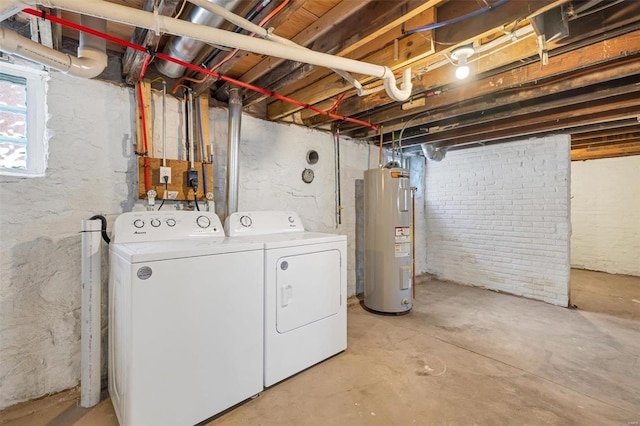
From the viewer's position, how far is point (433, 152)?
4020mm

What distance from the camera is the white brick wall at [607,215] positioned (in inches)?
189

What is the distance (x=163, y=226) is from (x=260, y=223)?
0.71 meters

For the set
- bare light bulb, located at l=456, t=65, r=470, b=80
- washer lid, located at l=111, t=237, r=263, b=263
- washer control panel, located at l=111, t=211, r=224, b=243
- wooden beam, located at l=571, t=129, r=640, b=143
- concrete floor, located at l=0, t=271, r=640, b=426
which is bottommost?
concrete floor, located at l=0, t=271, r=640, b=426

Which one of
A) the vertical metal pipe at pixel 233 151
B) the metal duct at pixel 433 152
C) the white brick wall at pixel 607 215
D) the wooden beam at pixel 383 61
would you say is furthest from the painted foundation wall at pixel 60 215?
the white brick wall at pixel 607 215

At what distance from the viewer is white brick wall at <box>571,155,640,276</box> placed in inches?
189

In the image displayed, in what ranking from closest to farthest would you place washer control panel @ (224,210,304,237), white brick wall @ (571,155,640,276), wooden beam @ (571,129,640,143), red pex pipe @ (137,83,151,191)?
red pex pipe @ (137,83,151,191), washer control panel @ (224,210,304,237), wooden beam @ (571,129,640,143), white brick wall @ (571,155,640,276)

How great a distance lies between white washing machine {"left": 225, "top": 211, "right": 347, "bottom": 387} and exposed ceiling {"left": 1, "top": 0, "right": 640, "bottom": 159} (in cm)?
108

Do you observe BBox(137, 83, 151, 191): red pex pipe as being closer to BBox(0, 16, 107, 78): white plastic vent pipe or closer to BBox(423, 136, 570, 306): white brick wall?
BBox(0, 16, 107, 78): white plastic vent pipe

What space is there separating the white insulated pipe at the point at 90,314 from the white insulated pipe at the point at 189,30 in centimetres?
113

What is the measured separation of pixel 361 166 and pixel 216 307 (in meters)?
2.64

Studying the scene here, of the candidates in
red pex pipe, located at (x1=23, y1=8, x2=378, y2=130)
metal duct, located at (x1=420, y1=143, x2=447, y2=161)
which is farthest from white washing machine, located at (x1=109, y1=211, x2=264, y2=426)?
metal duct, located at (x1=420, y1=143, x2=447, y2=161)

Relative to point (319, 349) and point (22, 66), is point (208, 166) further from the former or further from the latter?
point (319, 349)

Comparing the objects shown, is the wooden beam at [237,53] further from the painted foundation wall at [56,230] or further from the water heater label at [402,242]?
the water heater label at [402,242]

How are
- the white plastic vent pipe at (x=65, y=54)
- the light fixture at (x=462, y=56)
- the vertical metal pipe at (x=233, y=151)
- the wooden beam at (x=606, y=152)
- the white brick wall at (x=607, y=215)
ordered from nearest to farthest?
the white plastic vent pipe at (x=65, y=54) → the light fixture at (x=462, y=56) → the vertical metal pipe at (x=233, y=151) → the wooden beam at (x=606, y=152) → the white brick wall at (x=607, y=215)
